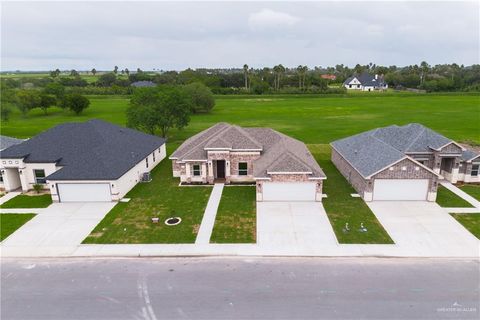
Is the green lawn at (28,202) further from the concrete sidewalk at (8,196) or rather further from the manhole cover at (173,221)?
the manhole cover at (173,221)

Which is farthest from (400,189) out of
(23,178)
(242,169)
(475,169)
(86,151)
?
(23,178)

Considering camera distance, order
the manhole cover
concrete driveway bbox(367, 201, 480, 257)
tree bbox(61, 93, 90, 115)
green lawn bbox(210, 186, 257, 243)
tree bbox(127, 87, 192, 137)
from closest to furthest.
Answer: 1. concrete driveway bbox(367, 201, 480, 257)
2. green lawn bbox(210, 186, 257, 243)
3. the manhole cover
4. tree bbox(127, 87, 192, 137)
5. tree bbox(61, 93, 90, 115)

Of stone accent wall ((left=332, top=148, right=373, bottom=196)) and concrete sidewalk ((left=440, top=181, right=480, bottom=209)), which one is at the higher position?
stone accent wall ((left=332, top=148, right=373, bottom=196))

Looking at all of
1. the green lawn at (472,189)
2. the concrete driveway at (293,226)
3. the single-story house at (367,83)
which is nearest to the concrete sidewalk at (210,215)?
the concrete driveway at (293,226)

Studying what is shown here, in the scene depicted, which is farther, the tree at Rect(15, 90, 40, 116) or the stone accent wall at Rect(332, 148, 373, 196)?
the tree at Rect(15, 90, 40, 116)

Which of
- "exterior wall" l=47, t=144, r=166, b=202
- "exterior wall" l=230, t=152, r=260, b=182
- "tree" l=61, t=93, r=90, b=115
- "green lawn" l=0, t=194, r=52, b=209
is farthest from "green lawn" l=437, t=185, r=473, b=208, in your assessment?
"tree" l=61, t=93, r=90, b=115

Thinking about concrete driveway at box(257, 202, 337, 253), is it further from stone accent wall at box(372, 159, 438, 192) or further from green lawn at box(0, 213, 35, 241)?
green lawn at box(0, 213, 35, 241)

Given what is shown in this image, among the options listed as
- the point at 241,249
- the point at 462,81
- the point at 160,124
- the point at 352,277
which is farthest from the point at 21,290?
the point at 462,81

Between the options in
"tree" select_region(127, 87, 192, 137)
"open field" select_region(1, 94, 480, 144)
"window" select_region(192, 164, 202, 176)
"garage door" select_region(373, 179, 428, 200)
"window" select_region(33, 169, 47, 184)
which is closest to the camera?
"garage door" select_region(373, 179, 428, 200)

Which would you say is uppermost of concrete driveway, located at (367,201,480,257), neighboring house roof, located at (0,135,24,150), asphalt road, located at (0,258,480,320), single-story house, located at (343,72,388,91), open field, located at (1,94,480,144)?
single-story house, located at (343,72,388,91)
